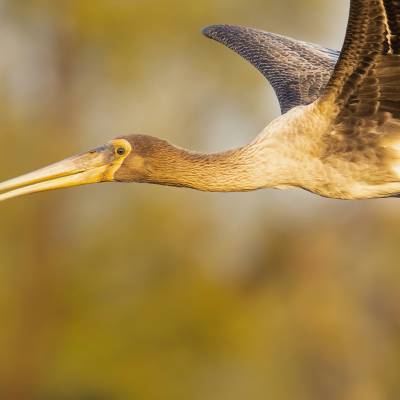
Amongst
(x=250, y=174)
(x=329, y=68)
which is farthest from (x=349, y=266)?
(x=250, y=174)

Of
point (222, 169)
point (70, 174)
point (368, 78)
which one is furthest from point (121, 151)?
point (368, 78)

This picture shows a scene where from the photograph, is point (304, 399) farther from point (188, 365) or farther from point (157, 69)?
point (157, 69)

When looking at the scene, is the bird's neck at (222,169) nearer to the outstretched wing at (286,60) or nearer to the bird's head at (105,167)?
the bird's head at (105,167)

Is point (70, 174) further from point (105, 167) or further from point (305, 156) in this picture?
point (305, 156)

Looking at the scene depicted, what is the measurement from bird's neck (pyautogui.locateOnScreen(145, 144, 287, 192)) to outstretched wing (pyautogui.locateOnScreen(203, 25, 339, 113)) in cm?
157

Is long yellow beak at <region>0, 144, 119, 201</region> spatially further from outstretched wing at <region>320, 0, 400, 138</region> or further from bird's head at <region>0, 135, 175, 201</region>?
outstretched wing at <region>320, 0, 400, 138</region>

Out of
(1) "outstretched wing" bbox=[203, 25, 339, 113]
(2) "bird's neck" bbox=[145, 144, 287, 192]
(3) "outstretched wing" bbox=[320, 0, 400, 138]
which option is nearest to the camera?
(3) "outstretched wing" bbox=[320, 0, 400, 138]

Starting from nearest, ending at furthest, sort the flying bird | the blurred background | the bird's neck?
1. the flying bird
2. the bird's neck
3. the blurred background

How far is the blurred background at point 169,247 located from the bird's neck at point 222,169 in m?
12.7

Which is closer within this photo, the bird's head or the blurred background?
the bird's head

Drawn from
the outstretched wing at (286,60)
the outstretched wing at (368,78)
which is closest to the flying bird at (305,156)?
the outstretched wing at (368,78)

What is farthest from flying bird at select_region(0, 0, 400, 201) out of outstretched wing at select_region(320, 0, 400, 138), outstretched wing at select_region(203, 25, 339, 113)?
outstretched wing at select_region(203, 25, 339, 113)

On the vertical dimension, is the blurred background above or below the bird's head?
below

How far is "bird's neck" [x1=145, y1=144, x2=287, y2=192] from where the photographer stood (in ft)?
39.6
